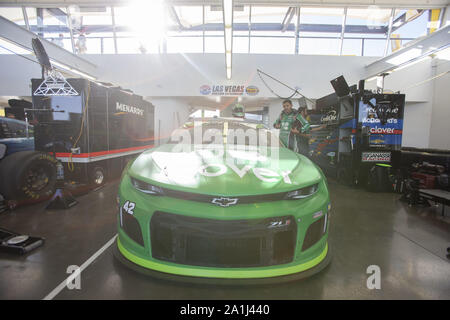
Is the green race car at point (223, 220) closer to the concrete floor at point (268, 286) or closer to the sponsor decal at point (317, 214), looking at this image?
the sponsor decal at point (317, 214)

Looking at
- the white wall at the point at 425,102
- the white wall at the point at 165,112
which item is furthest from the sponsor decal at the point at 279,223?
the white wall at the point at 425,102

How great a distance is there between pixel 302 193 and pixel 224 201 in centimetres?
59

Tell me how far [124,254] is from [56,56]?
37.0 ft

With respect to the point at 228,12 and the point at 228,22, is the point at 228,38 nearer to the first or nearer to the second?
the point at 228,22

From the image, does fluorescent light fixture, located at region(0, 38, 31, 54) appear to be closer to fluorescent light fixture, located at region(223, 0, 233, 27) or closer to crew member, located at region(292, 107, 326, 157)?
fluorescent light fixture, located at region(223, 0, 233, 27)

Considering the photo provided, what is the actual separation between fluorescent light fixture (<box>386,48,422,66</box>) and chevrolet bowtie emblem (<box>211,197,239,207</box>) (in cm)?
880

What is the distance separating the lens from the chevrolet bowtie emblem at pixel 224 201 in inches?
58.8

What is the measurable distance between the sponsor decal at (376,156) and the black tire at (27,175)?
570 cm

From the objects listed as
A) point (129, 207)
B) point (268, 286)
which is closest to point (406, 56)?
point (268, 286)

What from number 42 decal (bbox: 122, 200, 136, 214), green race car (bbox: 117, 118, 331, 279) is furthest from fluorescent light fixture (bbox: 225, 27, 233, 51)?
number 42 decal (bbox: 122, 200, 136, 214)

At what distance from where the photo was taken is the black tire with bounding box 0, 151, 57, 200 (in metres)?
3.28

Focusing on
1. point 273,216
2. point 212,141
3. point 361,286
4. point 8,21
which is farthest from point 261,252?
point 8,21

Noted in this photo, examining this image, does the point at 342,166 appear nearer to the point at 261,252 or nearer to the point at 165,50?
the point at 261,252

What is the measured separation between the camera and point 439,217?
10.8ft
